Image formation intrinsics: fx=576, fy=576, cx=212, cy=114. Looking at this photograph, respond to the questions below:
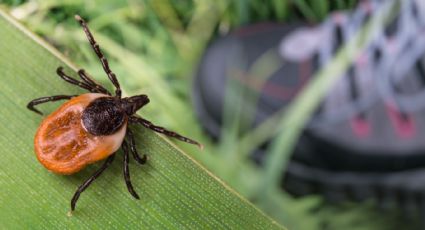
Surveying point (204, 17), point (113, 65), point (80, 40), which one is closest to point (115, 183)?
point (80, 40)

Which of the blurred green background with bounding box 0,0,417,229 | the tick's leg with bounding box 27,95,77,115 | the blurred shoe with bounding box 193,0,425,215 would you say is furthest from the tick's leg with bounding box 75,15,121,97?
the blurred shoe with bounding box 193,0,425,215

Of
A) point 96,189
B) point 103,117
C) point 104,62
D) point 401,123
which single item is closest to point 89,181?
point 96,189

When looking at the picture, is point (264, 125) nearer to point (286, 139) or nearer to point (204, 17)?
point (286, 139)

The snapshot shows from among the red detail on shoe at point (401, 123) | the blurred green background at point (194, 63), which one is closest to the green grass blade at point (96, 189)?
the blurred green background at point (194, 63)

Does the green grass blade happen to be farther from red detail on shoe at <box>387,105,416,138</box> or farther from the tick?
red detail on shoe at <box>387,105,416,138</box>

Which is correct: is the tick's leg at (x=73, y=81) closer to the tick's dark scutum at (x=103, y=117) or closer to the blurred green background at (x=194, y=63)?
the tick's dark scutum at (x=103, y=117)

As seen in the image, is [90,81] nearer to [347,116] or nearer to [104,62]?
[104,62]
